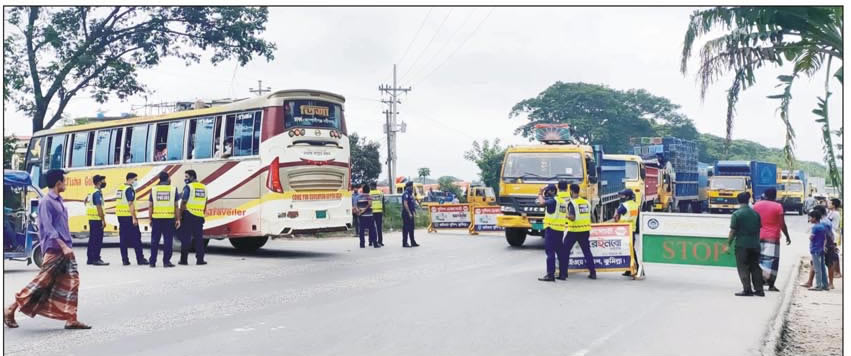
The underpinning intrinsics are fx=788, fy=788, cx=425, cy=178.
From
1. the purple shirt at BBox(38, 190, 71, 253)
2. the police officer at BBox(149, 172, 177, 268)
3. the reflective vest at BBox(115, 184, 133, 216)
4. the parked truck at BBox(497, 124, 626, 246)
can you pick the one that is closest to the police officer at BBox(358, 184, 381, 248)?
the parked truck at BBox(497, 124, 626, 246)

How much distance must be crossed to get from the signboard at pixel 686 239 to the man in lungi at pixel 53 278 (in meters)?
8.17

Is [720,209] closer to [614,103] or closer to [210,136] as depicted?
[614,103]

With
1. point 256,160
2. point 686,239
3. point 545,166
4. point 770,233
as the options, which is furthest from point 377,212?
point 770,233

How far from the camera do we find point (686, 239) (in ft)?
39.1

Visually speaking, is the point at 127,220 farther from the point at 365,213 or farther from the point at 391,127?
the point at 391,127

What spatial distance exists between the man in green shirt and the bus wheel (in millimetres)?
10970

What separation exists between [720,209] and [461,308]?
27.6 meters

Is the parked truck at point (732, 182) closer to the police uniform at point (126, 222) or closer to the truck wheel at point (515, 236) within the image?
the truck wheel at point (515, 236)

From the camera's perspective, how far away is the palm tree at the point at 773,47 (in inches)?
318

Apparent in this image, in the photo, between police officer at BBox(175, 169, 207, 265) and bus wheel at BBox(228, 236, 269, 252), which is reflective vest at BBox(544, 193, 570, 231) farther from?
bus wheel at BBox(228, 236, 269, 252)

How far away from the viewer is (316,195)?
643 inches

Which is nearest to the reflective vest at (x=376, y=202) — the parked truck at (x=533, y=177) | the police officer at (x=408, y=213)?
the police officer at (x=408, y=213)

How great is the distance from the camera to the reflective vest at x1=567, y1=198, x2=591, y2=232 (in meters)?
11.9

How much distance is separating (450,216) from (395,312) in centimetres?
1632
